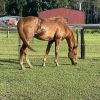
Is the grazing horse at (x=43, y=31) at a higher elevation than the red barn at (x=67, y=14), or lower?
higher

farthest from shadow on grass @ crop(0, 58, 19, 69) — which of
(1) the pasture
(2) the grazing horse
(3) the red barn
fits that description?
(3) the red barn

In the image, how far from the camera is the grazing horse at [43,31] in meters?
12.5

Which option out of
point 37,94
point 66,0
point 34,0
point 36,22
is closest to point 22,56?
point 36,22

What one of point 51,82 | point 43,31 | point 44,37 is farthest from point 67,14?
point 51,82

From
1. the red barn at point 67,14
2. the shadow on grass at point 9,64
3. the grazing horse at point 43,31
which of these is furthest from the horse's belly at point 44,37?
the red barn at point 67,14

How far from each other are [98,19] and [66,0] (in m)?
9.00

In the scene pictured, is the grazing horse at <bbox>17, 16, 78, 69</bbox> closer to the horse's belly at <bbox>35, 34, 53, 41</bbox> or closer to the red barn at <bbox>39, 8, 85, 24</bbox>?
the horse's belly at <bbox>35, 34, 53, 41</bbox>

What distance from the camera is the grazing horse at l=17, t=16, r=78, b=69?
12484mm

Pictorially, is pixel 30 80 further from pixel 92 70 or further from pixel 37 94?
pixel 92 70

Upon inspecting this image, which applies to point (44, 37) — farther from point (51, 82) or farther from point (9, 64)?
point (51, 82)

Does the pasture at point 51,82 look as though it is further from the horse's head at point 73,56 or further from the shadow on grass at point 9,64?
the horse's head at point 73,56

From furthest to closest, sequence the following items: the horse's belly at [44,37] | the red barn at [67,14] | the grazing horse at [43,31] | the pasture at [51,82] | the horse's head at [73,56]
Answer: the red barn at [67,14] → the horse's head at [73,56] → the horse's belly at [44,37] → the grazing horse at [43,31] → the pasture at [51,82]

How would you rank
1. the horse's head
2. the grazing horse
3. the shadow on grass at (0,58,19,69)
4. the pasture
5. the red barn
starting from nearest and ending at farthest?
the pasture
the grazing horse
the shadow on grass at (0,58,19,69)
the horse's head
the red barn

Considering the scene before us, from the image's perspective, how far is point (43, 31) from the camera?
1320 cm
